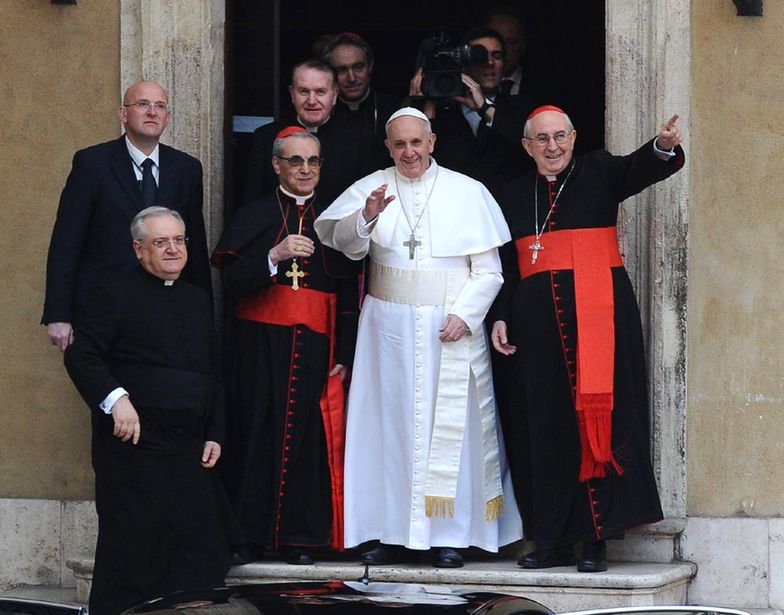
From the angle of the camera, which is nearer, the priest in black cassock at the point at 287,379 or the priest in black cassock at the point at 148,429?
the priest in black cassock at the point at 148,429

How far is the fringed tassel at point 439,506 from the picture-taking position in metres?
7.50

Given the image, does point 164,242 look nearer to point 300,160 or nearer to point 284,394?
point 300,160

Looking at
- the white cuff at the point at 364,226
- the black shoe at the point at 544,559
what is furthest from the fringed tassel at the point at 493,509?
the white cuff at the point at 364,226

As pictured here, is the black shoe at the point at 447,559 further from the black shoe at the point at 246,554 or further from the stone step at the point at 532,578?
the black shoe at the point at 246,554

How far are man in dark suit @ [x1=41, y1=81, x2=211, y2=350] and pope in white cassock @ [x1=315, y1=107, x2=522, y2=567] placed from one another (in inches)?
26.1

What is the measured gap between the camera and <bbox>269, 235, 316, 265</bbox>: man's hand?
732 centimetres

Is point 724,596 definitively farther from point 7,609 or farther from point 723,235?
point 7,609

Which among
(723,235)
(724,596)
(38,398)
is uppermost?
(723,235)

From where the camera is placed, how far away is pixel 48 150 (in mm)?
8242

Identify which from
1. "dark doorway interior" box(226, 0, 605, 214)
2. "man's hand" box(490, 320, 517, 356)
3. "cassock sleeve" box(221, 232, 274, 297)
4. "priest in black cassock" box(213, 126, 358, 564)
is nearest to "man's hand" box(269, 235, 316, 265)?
"cassock sleeve" box(221, 232, 274, 297)

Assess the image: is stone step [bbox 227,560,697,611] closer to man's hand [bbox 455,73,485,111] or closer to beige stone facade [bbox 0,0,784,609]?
beige stone facade [bbox 0,0,784,609]

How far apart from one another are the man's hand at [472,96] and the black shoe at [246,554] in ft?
6.77

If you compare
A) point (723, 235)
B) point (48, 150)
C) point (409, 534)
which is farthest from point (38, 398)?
point (723, 235)

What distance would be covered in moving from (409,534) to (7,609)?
2857 millimetres
